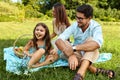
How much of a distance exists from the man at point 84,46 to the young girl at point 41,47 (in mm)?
295

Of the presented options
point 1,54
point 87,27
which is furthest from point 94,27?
point 1,54

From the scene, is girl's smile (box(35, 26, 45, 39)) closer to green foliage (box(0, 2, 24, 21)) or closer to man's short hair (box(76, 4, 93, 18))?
man's short hair (box(76, 4, 93, 18))

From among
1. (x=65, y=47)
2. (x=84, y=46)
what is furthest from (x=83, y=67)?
(x=65, y=47)

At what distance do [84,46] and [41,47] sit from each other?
1068mm

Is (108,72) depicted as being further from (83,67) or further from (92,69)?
(83,67)

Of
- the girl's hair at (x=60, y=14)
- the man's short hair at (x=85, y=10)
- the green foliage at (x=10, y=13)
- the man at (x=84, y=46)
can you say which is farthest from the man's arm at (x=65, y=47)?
the green foliage at (x=10, y=13)

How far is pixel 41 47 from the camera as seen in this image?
5.62 metres

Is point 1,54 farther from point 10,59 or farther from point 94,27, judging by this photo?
point 94,27

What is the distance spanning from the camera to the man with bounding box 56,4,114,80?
472 centimetres

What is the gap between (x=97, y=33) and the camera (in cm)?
500

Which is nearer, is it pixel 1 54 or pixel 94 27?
pixel 94 27

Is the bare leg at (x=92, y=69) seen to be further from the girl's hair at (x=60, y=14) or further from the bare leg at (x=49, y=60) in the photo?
the girl's hair at (x=60, y=14)

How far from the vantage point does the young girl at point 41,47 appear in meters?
5.22

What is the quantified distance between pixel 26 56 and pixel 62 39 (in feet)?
2.40
